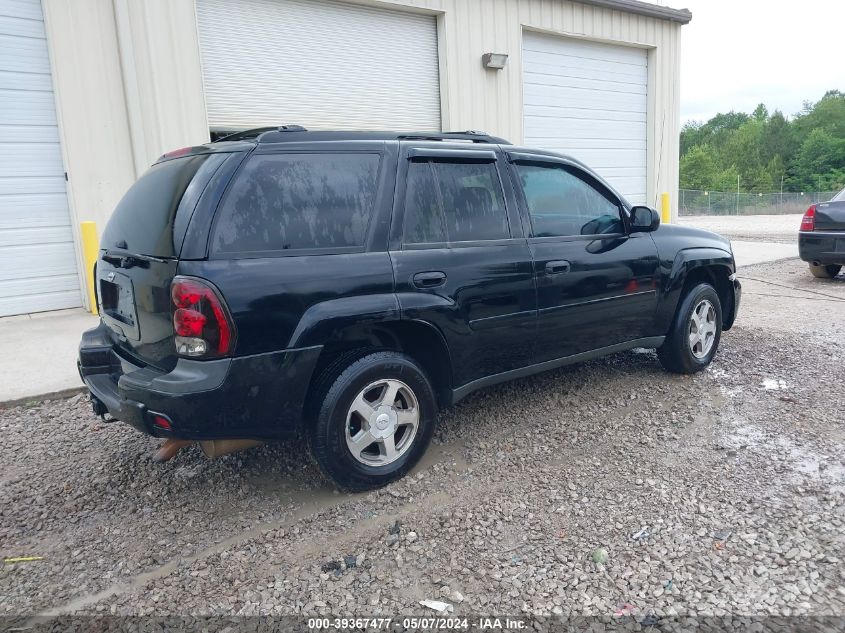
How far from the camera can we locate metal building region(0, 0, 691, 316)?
7.65 meters

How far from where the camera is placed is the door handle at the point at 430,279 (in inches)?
136

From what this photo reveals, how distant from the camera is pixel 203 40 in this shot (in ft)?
27.8

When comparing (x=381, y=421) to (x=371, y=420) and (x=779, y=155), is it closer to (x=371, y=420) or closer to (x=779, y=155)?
(x=371, y=420)

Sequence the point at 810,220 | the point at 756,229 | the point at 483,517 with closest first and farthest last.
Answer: the point at 483,517, the point at 810,220, the point at 756,229

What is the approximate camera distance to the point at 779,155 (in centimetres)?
Result: 8350

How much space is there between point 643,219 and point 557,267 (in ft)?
2.98

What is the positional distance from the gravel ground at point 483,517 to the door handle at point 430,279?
3.48 ft

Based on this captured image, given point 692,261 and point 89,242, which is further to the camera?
point 89,242

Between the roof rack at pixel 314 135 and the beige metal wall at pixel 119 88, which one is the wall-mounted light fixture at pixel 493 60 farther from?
the roof rack at pixel 314 135

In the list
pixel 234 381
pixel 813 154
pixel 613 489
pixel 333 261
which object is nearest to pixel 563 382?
pixel 613 489

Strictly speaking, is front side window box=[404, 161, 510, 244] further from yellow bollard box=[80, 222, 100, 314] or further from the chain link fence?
the chain link fence

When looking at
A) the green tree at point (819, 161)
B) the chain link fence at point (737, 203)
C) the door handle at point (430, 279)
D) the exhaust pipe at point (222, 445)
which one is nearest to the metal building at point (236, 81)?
the exhaust pipe at point (222, 445)

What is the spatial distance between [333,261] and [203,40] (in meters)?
6.68

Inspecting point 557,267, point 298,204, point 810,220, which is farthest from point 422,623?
point 810,220
